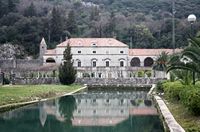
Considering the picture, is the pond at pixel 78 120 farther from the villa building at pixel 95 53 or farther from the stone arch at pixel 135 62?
the stone arch at pixel 135 62

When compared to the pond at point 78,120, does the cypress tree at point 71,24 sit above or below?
above

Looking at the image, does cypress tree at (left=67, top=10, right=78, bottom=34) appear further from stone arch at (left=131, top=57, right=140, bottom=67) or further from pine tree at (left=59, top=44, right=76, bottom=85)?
pine tree at (left=59, top=44, right=76, bottom=85)

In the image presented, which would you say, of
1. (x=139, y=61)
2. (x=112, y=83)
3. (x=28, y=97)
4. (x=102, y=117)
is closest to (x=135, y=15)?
(x=139, y=61)

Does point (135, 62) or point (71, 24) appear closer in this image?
point (135, 62)

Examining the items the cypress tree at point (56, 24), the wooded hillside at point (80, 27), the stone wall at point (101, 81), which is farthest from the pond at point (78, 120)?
the cypress tree at point (56, 24)

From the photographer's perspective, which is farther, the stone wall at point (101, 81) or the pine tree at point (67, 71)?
the stone wall at point (101, 81)

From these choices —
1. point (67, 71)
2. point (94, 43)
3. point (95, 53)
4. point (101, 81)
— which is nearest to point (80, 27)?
point (94, 43)

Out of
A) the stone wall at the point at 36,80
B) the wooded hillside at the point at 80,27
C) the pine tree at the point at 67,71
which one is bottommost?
the stone wall at the point at 36,80

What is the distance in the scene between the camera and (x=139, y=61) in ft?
276

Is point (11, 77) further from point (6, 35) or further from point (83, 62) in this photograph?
point (6, 35)

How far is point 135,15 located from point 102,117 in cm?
10102

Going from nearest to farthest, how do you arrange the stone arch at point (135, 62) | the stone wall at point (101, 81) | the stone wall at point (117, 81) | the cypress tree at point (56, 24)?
the stone wall at point (101, 81)
the stone wall at point (117, 81)
the stone arch at point (135, 62)
the cypress tree at point (56, 24)

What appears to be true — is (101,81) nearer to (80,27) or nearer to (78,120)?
(78,120)

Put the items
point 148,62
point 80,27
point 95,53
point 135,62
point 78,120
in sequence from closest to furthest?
point 78,120
point 95,53
point 148,62
point 135,62
point 80,27
